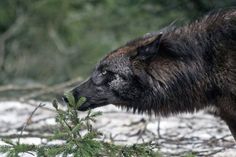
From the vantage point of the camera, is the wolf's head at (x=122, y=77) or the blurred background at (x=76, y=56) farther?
the blurred background at (x=76, y=56)

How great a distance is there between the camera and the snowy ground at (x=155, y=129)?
7664 millimetres

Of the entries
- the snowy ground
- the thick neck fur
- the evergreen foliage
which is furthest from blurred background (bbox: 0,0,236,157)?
the evergreen foliage

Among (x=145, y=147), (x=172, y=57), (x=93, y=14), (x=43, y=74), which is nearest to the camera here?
(x=145, y=147)

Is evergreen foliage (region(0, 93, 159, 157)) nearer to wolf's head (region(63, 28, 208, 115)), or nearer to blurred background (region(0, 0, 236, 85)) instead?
wolf's head (region(63, 28, 208, 115))

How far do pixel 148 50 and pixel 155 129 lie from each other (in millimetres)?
2112

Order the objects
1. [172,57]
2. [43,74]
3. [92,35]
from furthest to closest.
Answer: [92,35] → [43,74] → [172,57]

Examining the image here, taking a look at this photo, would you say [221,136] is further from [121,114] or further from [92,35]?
[92,35]

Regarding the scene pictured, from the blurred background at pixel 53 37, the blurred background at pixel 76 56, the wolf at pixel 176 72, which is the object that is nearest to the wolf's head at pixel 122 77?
the wolf at pixel 176 72

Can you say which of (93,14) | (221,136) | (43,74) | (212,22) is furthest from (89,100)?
(93,14)

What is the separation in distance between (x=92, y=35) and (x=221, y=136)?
970 centimetres

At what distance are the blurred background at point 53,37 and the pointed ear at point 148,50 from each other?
6.81 meters

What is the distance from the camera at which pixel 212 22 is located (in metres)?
6.83

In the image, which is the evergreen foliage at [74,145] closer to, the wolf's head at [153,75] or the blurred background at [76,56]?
the wolf's head at [153,75]

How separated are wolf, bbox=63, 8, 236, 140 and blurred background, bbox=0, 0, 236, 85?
6.68 metres
